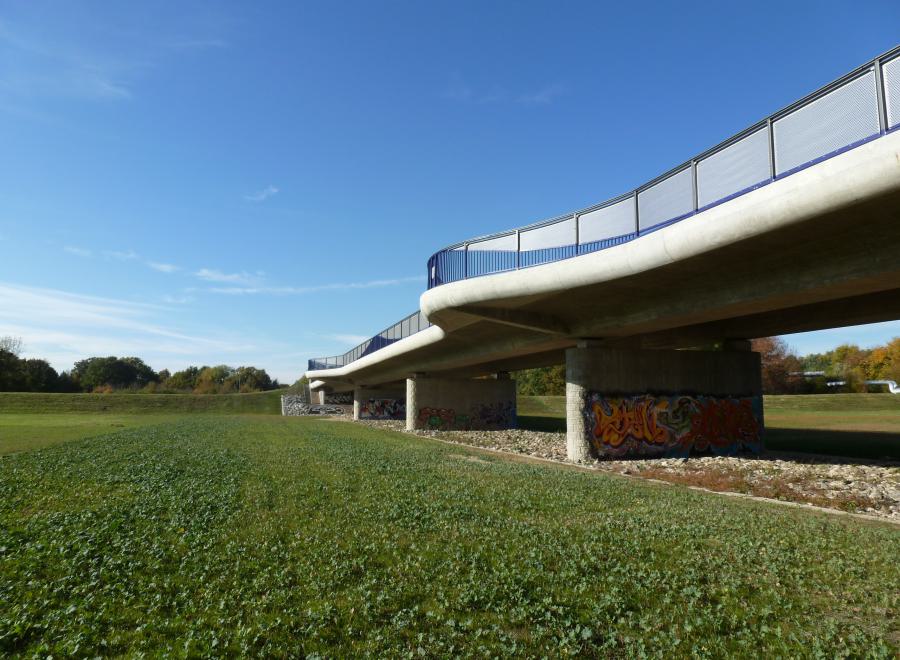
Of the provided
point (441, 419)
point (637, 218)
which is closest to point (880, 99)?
point (637, 218)

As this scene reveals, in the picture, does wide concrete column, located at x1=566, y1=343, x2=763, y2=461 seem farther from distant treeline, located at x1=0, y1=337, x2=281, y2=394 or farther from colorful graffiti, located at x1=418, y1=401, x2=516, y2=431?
distant treeline, located at x1=0, y1=337, x2=281, y2=394

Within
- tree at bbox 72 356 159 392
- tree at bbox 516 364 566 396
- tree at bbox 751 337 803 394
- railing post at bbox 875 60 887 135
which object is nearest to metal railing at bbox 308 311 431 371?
railing post at bbox 875 60 887 135

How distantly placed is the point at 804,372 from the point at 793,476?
10755 cm

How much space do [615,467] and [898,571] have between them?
15.3m

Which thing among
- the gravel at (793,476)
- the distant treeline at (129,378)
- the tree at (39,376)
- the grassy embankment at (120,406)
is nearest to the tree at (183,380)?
the distant treeline at (129,378)

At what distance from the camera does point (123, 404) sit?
9312cm

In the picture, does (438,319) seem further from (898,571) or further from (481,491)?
(898,571)

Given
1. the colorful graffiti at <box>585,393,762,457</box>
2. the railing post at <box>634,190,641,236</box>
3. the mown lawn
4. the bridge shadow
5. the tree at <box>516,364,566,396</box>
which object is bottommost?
the bridge shadow

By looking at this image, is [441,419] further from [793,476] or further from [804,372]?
[804,372]

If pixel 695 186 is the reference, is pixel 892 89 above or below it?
above

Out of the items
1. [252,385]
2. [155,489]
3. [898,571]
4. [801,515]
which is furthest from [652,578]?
[252,385]

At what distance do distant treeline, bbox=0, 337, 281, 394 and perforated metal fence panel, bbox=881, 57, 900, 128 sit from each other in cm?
14977

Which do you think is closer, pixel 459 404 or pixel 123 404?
pixel 459 404

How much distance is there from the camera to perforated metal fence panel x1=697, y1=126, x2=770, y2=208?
1443 cm
